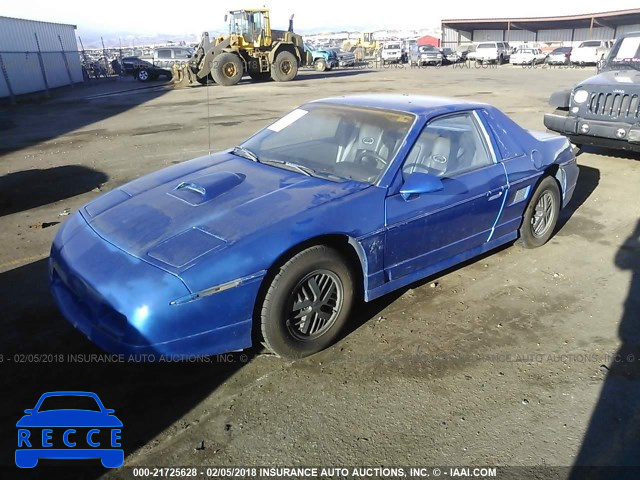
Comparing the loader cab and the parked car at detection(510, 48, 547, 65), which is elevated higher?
the loader cab

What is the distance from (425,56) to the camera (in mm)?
39875

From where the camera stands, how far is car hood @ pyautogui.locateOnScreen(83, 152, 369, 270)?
8.85 ft

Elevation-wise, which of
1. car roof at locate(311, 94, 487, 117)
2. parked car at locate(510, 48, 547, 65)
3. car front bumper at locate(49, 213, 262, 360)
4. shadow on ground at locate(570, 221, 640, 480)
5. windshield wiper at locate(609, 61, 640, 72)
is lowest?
parked car at locate(510, 48, 547, 65)

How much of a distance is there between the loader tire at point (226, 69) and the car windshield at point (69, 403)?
2108 centimetres

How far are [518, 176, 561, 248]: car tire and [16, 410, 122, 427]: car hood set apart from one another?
3.60 metres

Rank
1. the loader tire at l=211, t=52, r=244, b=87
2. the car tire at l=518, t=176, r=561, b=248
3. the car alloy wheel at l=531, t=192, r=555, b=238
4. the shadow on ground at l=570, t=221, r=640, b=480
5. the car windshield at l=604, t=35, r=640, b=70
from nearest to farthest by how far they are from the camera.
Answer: the shadow on ground at l=570, t=221, r=640, b=480
the car tire at l=518, t=176, r=561, b=248
the car alloy wheel at l=531, t=192, r=555, b=238
the car windshield at l=604, t=35, r=640, b=70
the loader tire at l=211, t=52, r=244, b=87

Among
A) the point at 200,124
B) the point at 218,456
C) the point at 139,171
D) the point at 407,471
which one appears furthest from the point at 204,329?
the point at 200,124

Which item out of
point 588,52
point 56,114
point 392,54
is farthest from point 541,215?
point 392,54

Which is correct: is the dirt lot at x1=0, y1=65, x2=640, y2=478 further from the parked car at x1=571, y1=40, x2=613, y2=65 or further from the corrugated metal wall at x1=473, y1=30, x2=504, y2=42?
the corrugated metal wall at x1=473, y1=30, x2=504, y2=42

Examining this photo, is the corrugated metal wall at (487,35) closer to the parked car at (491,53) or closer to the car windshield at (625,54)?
the parked car at (491,53)

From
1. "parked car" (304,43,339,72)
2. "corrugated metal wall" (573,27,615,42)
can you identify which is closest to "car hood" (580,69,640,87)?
"parked car" (304,43,339,72)

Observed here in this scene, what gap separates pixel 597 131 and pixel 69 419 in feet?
24.6

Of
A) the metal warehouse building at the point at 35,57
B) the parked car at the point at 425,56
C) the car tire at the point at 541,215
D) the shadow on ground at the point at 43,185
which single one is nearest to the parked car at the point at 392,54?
the parked car at the point at 425,56

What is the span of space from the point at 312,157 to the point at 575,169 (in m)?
2.91
